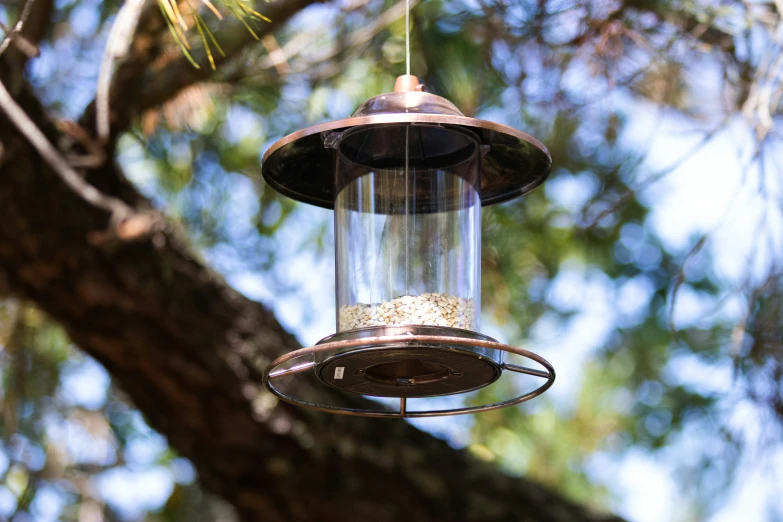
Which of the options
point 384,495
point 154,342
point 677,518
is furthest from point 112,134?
point 677,518

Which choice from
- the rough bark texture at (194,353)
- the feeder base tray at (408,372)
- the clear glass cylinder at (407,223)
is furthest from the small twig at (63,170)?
the feeder base tray at (408,372)

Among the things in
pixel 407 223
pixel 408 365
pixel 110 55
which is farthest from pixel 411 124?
pixel 110 55

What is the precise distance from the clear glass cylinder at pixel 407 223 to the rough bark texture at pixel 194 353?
3.52ft

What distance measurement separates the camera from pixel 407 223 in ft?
5.42

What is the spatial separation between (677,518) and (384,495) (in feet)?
9.19

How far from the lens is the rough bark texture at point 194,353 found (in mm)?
2812

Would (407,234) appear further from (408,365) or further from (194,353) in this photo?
(194,353)

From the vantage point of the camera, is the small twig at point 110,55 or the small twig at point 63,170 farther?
the small twig at point 63,170

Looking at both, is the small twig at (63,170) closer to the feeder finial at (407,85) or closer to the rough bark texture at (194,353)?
the rough bark texture at (194,353)

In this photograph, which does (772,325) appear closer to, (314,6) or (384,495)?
(384,495)

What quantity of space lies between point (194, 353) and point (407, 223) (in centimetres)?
143

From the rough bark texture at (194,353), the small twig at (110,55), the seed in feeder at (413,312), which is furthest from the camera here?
the rough bark texture at (194,353)

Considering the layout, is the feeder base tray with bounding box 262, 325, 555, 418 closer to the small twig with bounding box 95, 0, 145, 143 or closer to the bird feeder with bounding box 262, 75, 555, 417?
the bird feeder with bounding box 262, 75, 555, 417

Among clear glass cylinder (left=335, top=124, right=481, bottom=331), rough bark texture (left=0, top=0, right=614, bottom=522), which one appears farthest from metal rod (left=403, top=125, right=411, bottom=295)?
rough bark texture (left=0, top=0, right=614, bottom=522)
